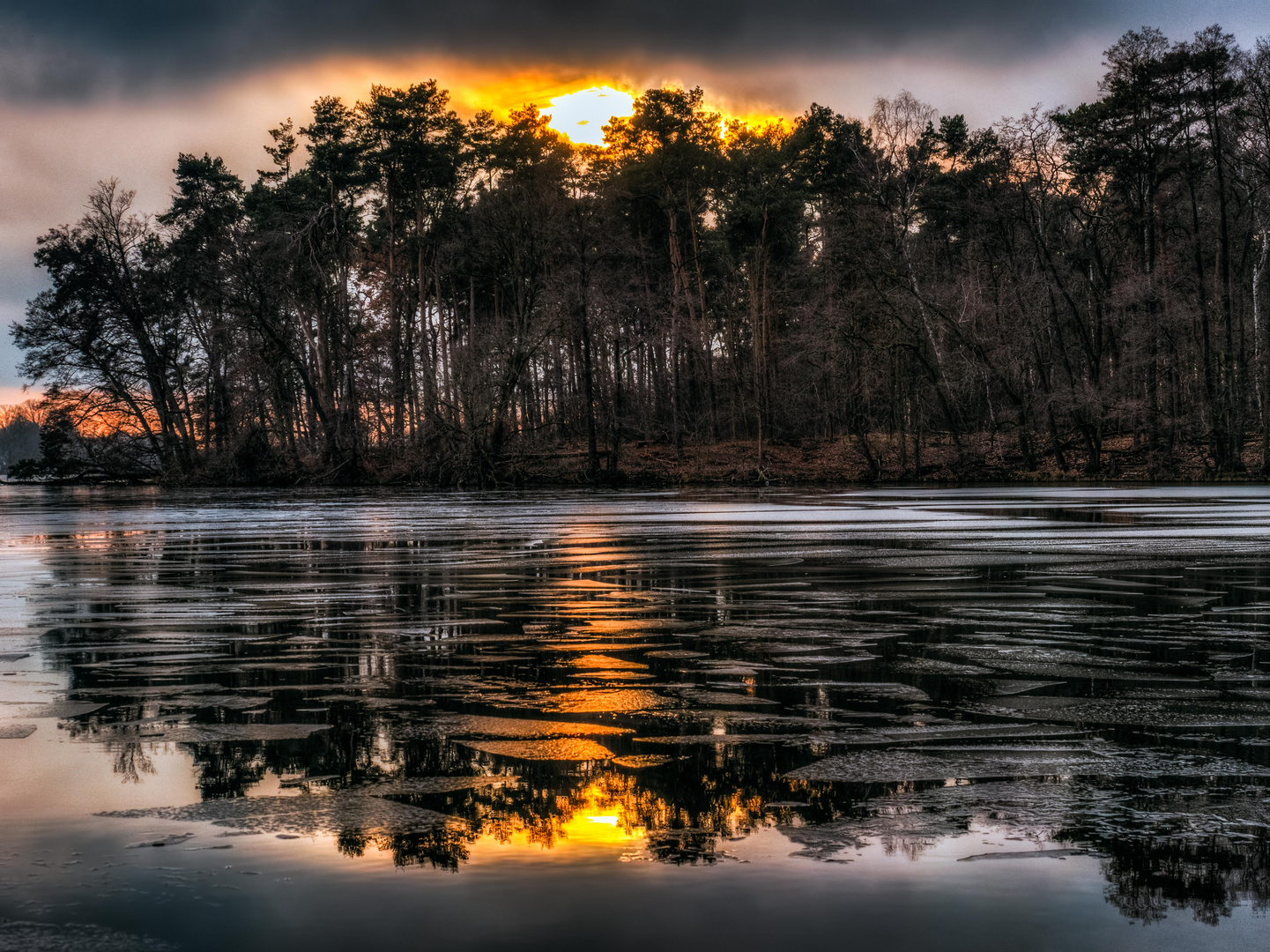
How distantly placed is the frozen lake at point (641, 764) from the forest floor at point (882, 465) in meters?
36.2

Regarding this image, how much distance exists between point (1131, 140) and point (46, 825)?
49493 mm

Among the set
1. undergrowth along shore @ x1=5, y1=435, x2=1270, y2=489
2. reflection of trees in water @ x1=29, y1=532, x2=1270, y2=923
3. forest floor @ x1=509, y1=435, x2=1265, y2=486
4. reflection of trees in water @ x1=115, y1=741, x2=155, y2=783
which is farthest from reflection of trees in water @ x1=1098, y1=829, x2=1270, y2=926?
forest floor @ x1=509, y1=435, x2=1265, y2=486

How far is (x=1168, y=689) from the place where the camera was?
595cm

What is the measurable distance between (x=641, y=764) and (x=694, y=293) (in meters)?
58.3

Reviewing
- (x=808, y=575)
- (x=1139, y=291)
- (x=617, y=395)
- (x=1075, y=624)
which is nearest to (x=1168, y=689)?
(x=1075, y=624)

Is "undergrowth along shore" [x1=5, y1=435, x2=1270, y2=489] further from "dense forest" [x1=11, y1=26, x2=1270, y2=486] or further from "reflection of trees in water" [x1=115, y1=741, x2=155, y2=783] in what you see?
"reflection of trees in water" [x1=115, y1=741, x2=155, y2=783]

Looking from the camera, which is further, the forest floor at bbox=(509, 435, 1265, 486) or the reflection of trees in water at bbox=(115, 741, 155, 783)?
the forest floor at bbox=(509, 435, 1265, 486)

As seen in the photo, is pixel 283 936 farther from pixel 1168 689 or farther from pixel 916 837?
pixel 1168 689

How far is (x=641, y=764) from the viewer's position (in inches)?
177

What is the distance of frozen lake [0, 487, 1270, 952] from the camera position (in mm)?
3076

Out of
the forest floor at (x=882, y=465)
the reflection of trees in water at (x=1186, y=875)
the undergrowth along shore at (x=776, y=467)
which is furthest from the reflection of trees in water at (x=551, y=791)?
the forest floor at (x=882, y=465)

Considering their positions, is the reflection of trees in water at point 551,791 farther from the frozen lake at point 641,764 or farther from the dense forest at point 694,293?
the dense forest at point 694,293

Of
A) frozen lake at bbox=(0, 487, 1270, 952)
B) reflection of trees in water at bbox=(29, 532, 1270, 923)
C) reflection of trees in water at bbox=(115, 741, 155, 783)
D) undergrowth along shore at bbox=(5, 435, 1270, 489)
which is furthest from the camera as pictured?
undergrowth along shore at bbox=(5, 435, 1270, 489)

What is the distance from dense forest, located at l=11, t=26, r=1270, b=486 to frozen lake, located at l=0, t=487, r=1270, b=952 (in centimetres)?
3730
